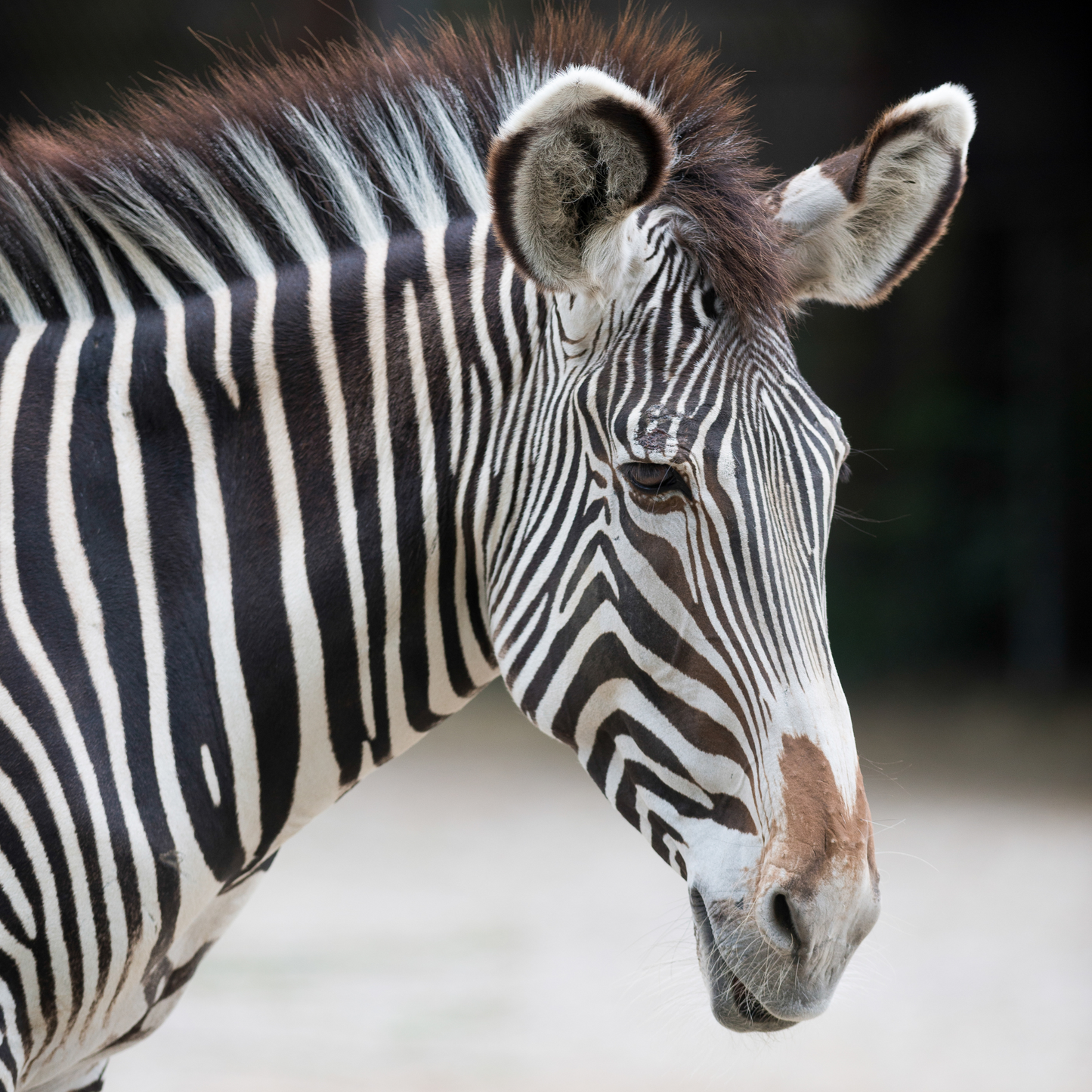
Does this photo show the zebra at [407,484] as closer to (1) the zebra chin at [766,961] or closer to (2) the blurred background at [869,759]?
(1) the zebra chin at [766,961]

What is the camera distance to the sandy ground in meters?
4.98

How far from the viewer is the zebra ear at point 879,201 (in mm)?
2025

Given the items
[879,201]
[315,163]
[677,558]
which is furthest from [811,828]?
[315,163]

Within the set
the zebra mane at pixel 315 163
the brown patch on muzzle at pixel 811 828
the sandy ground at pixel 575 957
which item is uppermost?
the zebra mane at pixel 315 163

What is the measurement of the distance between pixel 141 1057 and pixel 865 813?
190 inches

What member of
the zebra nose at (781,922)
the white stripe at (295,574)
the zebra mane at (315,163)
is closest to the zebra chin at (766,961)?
the zebra nose at (781,922)

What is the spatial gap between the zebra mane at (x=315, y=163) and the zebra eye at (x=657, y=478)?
392 mm

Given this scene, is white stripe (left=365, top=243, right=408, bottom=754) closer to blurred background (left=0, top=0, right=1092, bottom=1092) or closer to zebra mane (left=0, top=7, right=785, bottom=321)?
zebra mane (left=0, top=7, right=785, bottom=321)

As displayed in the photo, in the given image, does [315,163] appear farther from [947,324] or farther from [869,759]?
[947,324]

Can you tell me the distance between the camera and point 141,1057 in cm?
515

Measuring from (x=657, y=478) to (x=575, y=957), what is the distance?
5220 mm

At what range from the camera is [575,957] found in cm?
622

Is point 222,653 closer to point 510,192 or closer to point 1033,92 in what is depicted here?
point 510,192

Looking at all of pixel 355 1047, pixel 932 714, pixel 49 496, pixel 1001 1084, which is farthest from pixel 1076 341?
pixel 49 496
